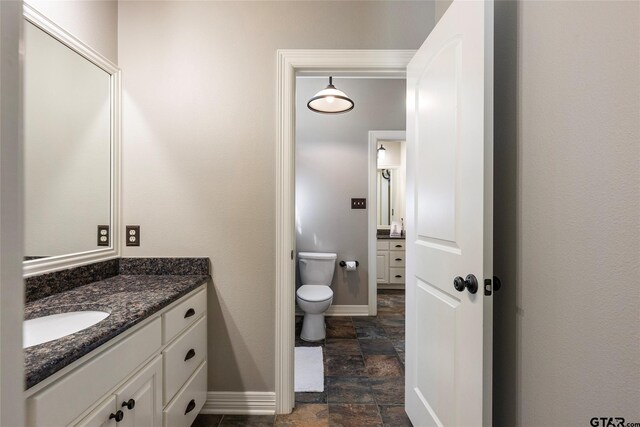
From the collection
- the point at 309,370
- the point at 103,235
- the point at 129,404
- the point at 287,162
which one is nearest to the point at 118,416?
the point at 129,404

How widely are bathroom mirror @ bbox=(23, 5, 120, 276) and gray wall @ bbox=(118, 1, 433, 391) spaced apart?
117mm

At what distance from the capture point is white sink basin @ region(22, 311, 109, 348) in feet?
→ 3.17

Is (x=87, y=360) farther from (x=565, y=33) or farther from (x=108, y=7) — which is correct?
(x=108, y=7)

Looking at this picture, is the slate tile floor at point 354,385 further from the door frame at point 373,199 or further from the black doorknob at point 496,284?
the black doorknob at point 496,284

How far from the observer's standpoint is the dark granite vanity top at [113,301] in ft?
2.27

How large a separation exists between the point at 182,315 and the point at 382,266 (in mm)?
3529

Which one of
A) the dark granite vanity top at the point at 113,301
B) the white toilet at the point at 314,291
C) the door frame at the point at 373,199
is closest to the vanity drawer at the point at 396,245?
the door frame at the point at 373,199

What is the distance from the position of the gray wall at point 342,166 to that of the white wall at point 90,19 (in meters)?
1.86

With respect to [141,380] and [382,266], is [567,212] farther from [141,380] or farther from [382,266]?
[382,266]

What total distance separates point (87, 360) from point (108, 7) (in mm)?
1810

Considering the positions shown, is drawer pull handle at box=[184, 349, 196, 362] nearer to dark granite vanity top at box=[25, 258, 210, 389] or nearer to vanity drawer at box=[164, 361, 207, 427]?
vanity drawer at box=[164, 361, 207, 427]

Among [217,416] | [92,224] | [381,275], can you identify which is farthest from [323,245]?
[92,224]

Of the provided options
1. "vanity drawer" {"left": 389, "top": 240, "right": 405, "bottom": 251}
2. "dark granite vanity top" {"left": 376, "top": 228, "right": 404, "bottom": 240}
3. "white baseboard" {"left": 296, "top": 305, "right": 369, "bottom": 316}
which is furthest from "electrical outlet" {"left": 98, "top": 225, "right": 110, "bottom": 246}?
"vanity drawer" {"left": 389, "top": 240, "right": 405, "bottom": 251}

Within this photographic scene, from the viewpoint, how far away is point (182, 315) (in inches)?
53.1
